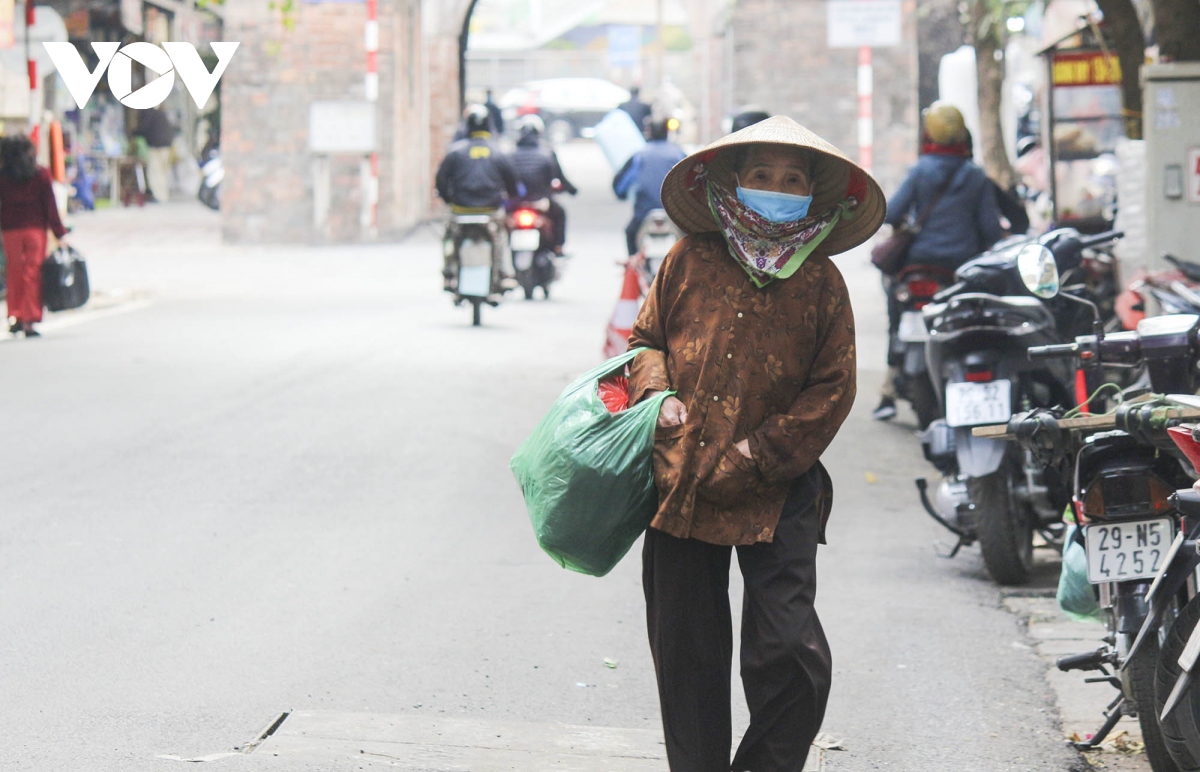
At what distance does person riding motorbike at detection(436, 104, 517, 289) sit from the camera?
54.4 feet

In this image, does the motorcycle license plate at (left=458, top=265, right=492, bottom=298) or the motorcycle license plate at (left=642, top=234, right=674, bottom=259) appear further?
the motorcycle license plate at (left=458, top=265, right=492, bottom=298)

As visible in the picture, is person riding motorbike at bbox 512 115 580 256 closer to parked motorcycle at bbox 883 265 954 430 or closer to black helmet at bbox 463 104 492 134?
black helmet at bbox 463 104 492 134

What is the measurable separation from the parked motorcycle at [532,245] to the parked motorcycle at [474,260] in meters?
1.77

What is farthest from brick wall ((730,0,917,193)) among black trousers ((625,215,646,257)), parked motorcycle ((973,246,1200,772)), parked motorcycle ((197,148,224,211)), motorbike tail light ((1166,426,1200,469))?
motorbike tail light ((1166,426,1200,469))

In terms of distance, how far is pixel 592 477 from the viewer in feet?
12.6

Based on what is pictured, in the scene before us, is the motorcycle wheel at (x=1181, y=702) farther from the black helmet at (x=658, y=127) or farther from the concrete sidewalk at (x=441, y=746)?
the black helmet at (x=658, y=127)

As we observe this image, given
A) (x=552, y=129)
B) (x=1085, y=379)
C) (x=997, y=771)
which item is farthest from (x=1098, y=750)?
(x=552, y=129)

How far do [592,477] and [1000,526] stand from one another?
10.8 feet

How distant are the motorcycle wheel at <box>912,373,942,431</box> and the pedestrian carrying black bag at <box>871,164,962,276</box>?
0.65m

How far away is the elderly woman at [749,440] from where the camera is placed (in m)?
3.81

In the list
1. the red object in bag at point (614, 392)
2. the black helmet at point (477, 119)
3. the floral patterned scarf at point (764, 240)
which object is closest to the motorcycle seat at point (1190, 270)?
the floral patterned scarf at point (764, 240)

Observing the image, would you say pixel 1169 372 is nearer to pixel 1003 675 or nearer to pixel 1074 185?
pixel 1003 675

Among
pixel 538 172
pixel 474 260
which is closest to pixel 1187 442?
pixel 474 260

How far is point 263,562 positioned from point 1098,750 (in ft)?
11.0
